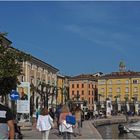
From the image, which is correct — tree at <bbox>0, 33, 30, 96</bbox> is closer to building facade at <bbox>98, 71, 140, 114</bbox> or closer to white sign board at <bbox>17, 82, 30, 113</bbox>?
white sign board at <bbox>17, 82, 30, 113</bbox>

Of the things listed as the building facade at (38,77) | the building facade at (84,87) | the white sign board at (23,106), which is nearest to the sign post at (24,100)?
the white sign board at (23,106)

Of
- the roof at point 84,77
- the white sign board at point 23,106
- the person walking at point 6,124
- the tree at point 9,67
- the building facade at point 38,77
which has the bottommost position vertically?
the person walking at point 6,124

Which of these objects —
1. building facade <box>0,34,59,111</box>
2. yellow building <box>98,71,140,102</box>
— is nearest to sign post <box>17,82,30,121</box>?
building facade <box>0,34,59,111</box>

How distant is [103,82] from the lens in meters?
178

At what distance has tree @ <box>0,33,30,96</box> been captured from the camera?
22.2 meters

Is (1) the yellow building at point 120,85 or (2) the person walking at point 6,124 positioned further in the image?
(1) the yellow building at point 120,85

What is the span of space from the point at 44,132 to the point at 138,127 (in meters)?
18.6

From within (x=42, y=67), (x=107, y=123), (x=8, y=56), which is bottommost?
(x=107, y=123)

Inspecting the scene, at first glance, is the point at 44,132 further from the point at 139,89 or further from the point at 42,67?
the point at 139,89

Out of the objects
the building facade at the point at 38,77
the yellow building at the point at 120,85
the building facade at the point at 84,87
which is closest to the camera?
the building facade at the point at 38,77

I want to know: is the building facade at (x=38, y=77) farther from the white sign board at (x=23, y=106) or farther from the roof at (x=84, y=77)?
the white sign board at (x=23, y=106)

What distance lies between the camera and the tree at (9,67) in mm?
22250

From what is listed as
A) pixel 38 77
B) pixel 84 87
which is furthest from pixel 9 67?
pixel 84 87

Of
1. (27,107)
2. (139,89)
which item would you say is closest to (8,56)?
(27,107)
